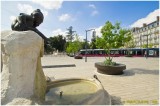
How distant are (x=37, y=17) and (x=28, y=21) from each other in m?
0.30

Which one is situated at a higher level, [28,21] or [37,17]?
[37,17]

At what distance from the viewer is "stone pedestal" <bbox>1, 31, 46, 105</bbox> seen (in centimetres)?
340

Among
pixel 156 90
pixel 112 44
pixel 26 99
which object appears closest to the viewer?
pixel 26 99

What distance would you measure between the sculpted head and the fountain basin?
2.08 metres

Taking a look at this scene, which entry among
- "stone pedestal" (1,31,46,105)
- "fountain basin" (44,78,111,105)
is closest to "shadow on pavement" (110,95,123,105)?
"fountain basin" (44,78,111,105)

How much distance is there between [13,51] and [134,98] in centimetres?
462

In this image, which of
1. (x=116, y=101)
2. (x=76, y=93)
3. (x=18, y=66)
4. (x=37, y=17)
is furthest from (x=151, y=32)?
(x=18, y=66)

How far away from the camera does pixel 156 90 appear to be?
7074 millimetres

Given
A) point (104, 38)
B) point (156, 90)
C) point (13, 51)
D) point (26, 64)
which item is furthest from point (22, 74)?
point (104, 38)

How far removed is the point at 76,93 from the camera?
4871 millimetres

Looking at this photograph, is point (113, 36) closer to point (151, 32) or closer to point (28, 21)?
point (28, 21)

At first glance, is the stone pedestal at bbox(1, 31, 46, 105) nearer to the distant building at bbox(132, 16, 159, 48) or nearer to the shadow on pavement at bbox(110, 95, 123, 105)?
the shadow on pavement at bbox(110, 95, 123, 105)

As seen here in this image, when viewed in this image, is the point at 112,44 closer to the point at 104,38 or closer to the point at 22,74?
the point at 104,38

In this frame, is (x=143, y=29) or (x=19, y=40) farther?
(x=143, y=29)
